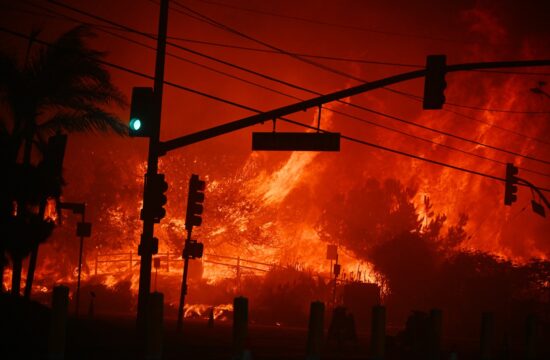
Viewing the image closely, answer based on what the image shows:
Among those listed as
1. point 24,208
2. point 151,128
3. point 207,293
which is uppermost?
point 151,128

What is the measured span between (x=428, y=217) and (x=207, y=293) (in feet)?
53.8

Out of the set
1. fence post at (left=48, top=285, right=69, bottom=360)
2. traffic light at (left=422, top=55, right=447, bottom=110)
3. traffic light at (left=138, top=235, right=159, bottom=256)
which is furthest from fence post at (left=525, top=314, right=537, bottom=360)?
fence post at (left=48, top=285, right=69, bottom=360)

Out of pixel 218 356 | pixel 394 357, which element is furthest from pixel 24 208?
pixel 394 357

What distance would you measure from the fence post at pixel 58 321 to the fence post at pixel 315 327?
14.2ft

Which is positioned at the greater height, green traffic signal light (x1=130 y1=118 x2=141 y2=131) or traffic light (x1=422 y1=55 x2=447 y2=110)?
traffic light (x1=422 y1=55 x2=447 y2=110)

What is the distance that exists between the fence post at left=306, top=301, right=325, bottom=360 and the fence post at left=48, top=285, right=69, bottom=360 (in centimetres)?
433

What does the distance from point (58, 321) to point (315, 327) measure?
4646 millimetres

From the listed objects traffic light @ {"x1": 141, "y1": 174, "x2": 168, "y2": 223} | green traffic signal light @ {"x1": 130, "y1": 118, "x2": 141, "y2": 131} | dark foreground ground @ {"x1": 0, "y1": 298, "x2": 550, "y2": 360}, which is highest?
green traffic signal light @ {"x1": 130, "y1": 118, "x2": 141, "y2": 131}

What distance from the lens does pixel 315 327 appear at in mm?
15008

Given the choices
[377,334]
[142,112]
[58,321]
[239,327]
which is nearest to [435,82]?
[377,334]

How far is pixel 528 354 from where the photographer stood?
20.1 metres

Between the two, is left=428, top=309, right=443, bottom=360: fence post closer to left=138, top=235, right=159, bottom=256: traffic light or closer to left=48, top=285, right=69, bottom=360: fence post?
left=138, top=235, right=159, bottom=256: traffic light

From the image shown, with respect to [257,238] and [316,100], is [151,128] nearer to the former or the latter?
[316,100]

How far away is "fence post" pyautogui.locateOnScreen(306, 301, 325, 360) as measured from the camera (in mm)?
14703
